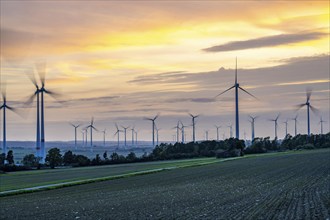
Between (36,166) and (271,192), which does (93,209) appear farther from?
(36,166)

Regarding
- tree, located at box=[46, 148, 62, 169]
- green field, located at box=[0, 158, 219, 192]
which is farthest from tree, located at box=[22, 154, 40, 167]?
green field, located at box=[0, 158, 219, 192]

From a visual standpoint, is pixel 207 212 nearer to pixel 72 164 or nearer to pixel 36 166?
pixel 36 166

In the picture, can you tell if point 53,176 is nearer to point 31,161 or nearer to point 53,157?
point 31,161

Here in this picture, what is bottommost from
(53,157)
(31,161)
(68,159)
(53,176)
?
(53,176)

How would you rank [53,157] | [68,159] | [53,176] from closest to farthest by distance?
[53,176]
[53,157]
[68,159]

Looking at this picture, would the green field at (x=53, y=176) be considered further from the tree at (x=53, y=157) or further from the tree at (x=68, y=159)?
the tree at (x=68, y=159)

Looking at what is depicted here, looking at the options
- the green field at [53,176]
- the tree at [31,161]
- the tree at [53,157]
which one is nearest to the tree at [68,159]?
the tree at [53,157]

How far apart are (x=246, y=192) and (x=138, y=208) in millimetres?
13156

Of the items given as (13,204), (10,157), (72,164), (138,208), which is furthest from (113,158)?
(138,208)

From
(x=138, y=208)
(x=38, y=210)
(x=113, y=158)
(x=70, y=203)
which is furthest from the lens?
(x=113, y=158)

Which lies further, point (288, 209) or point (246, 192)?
point (246, 192)

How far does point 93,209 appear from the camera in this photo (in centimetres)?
4275

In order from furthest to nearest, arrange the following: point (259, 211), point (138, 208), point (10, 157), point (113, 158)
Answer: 1. point (113, 158)
2. point (10, 157)
3. point (138, 208)
4. point (259, 211)

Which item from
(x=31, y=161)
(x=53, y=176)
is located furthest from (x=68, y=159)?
(x=53, y=176)
